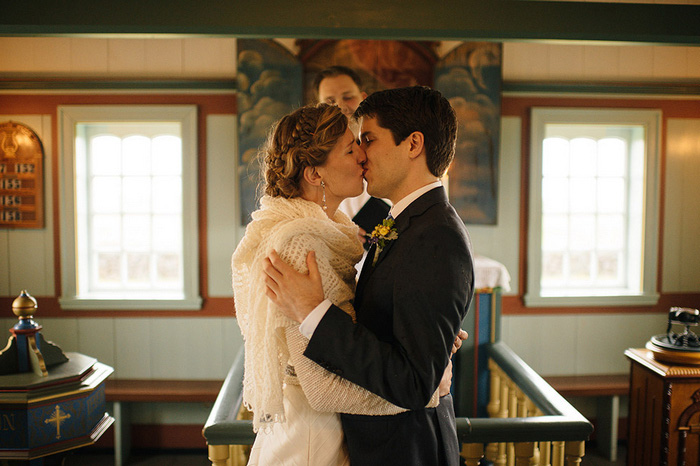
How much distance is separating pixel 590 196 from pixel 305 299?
4361mm

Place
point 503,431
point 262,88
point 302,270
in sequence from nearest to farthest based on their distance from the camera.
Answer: point 302,270 < point 503,431 < point 262,88

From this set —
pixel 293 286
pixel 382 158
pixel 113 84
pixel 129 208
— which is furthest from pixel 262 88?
pixel 293 286

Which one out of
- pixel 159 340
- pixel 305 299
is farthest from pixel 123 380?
pixel 305 299

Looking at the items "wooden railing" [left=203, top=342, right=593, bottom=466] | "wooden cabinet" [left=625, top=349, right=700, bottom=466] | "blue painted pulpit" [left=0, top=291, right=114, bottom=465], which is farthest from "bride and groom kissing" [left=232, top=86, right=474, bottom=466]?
"wooden cabinet" [left=625, top=349, right=700, bottom=466]

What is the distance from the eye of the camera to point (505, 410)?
319cm

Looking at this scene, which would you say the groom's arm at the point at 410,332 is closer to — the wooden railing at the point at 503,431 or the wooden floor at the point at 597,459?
the wooden railing at the point at 503,431

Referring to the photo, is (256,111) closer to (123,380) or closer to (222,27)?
(222,27)

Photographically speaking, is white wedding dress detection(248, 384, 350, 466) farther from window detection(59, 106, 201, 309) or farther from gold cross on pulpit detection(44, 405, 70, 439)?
window detection(59, 106, 201, 309)

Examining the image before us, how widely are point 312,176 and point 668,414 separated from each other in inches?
98.1

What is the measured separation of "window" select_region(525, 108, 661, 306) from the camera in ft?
14.9

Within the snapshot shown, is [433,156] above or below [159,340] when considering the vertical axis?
above

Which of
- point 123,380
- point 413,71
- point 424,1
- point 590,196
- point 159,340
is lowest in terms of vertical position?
point 123,380

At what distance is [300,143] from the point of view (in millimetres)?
1474

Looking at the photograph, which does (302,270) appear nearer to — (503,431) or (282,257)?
(282,257)
